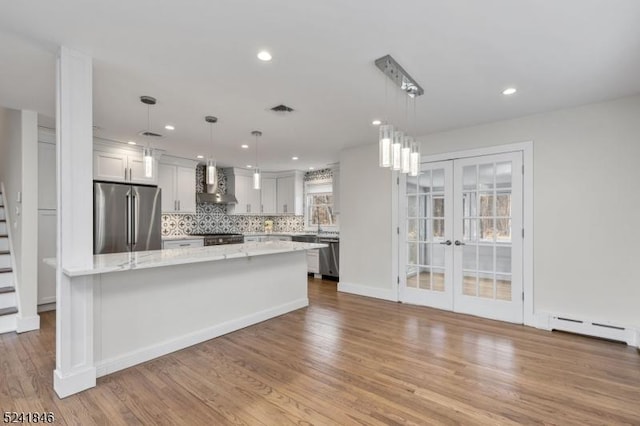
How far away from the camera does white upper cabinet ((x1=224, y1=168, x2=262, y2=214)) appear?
7.02 metres

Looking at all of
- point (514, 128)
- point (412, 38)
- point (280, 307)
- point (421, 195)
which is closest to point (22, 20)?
point (412, 38)

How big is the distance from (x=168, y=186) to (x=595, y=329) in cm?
648

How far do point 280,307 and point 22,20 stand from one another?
3476 mm

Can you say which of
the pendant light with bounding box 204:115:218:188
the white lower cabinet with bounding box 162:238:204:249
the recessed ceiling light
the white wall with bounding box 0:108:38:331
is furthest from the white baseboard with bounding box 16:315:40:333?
the recessed ceiling light

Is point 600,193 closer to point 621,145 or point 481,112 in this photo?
point 621,145

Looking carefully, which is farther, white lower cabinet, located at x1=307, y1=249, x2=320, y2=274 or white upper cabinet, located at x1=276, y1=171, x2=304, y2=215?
white upper cabinet, located at x1=276, y1=171, x2=304, y2=215

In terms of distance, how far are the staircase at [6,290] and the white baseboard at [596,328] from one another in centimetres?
602

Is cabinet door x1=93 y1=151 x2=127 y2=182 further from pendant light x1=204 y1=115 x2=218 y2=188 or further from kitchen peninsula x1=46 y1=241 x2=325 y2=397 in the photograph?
kitchen peninsula x1=46 y1=241 x2=325 y2=397

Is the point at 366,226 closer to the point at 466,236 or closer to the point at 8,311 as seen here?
the point at 466,236

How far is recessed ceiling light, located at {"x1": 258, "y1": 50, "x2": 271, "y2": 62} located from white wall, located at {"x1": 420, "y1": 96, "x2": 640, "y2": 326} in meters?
3.10

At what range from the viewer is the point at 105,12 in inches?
72.3

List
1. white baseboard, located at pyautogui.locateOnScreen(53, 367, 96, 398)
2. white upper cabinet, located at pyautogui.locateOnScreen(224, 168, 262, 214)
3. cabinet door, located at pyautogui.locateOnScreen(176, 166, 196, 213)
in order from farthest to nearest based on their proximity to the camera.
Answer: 1. white upper cabinet, located at pyautogui.locateOnScreen(224, 168, 262, 214)
2. cabinet door, located at pyautogui.locateOnScreen(176, 166, 196, 213)
3. white baseboard, located at pyautogui.locateOnScreen(53, 367, 96, 398)

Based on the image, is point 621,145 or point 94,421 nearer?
point 94,421

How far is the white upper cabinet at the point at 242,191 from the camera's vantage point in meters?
7.02
